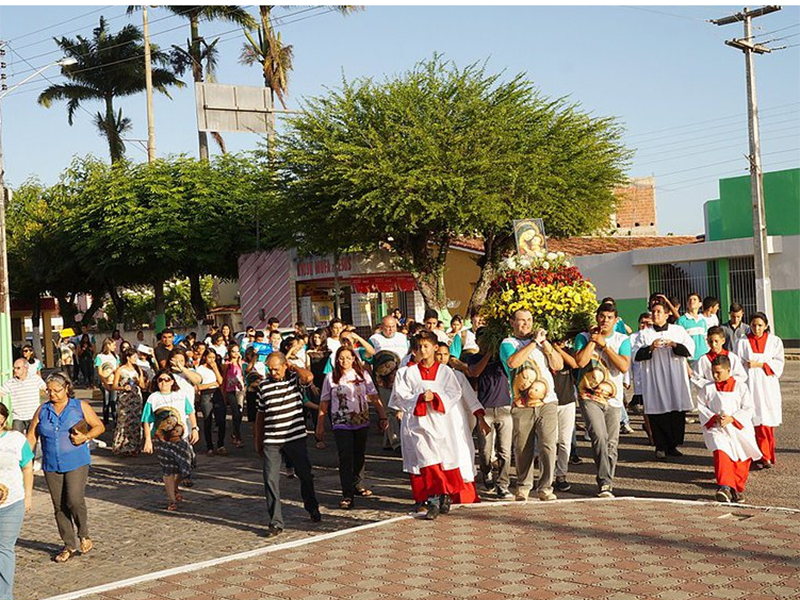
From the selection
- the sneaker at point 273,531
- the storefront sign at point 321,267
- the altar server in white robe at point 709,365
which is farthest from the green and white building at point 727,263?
the sneaker at point 273,531

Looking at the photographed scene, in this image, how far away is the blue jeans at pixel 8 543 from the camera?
784 cm

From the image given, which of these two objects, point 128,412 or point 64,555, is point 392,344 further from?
point 64,555

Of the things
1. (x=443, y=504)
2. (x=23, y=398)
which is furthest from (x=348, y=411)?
(x=23, y=398)

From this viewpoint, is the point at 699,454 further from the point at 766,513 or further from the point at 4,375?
the point at 4,375

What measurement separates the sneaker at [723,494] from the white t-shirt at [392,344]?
226 inches

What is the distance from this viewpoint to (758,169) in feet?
93.5

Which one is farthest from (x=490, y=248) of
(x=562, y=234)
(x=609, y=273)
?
(x=609, y=273)

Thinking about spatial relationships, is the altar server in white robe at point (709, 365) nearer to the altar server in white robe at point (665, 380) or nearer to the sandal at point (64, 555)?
the altar server in white robe at point (665, 380)

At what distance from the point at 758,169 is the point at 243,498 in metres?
20.3

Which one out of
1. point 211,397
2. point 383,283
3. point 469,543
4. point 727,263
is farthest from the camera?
point 383,283

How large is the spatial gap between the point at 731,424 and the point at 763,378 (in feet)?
6.17

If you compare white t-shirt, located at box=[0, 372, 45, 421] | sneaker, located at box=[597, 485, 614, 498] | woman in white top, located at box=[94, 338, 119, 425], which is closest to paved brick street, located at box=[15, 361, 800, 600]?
sneaker, located at box=[597, 485, 614, 498]

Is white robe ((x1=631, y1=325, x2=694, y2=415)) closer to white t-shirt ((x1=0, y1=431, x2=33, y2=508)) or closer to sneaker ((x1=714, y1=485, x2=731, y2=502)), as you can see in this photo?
sneaker ((x1=714, y1=485, x2=731, y2=502))

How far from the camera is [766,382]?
11.8 meters
